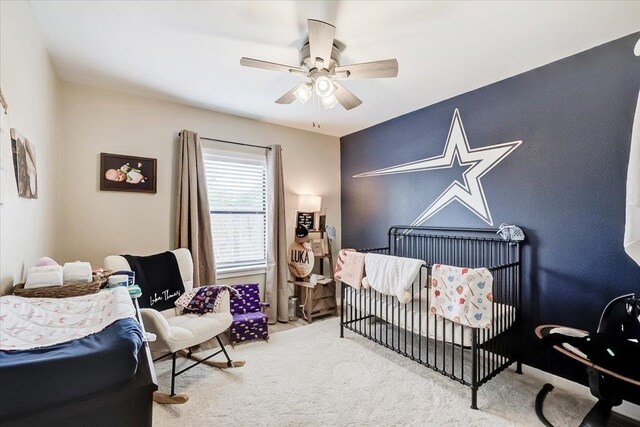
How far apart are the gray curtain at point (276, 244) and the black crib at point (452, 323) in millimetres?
814

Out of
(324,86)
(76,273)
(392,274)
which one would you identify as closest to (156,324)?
(76,273)

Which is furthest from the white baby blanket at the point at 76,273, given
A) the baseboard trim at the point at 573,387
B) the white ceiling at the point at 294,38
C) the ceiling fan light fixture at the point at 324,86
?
the baseboard trim at the point at 573,387

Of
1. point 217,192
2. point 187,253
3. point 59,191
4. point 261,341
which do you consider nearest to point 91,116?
point 59,191

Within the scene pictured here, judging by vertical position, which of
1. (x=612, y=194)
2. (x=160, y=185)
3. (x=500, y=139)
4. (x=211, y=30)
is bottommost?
(x=612, y=194)

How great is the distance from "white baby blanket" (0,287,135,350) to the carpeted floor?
1070mm

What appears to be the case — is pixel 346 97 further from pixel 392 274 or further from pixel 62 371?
pixel 62 371

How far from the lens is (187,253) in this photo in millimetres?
2789

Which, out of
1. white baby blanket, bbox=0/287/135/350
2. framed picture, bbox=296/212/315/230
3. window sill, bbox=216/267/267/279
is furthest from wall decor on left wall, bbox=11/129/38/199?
framed picture, bbox=296/212/315/230

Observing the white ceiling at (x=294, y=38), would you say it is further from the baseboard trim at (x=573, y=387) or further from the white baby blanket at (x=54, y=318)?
the baseboard trim at (x=573, y=387)

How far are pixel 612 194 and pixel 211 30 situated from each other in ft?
9.54

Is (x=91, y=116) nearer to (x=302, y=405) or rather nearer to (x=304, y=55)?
(x=304, y=55)

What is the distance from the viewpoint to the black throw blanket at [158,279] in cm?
240

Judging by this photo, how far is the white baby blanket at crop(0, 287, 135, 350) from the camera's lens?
0.83 metres

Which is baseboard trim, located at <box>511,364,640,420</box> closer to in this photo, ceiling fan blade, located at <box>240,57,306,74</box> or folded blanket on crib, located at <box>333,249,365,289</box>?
folded blanket on crib, located at <box>333,249,365,289</box>
